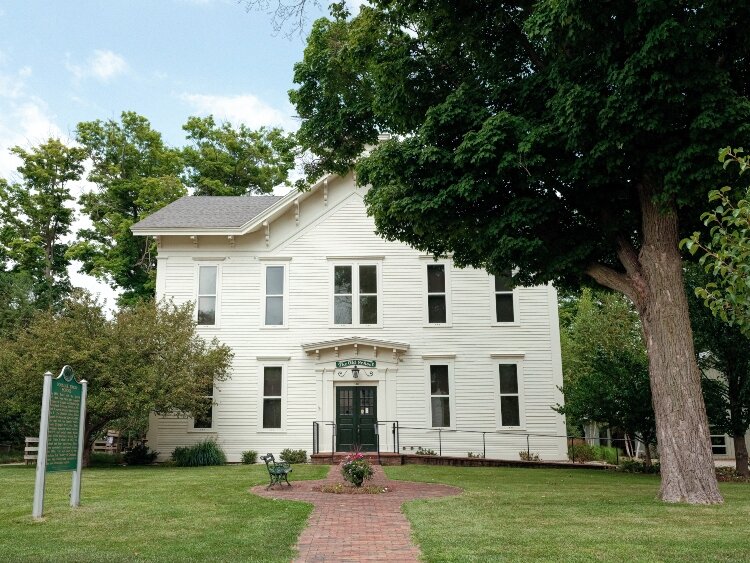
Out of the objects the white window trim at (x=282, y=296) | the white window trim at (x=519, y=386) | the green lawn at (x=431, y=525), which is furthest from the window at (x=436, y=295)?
the green lawn at (x=431, y=525)

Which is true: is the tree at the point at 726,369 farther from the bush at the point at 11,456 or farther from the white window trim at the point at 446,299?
the bush at the point at 11,456

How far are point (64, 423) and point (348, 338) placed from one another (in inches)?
502

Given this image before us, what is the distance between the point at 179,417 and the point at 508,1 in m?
15.8

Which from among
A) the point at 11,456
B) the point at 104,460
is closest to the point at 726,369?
the point at 104,460

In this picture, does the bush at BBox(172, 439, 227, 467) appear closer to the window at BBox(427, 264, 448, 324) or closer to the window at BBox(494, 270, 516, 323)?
the window at BBox(427, 264, 448, 324)

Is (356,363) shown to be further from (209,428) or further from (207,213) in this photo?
(207,213)

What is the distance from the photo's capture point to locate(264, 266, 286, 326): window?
23031 millimetres

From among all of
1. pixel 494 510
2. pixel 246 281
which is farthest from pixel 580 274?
pixel 246 281

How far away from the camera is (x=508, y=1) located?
1212 cm

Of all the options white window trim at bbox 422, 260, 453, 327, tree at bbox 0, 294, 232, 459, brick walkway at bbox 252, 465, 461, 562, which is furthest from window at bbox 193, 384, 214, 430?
brick walkway at bbox 252, 465, 461, 562

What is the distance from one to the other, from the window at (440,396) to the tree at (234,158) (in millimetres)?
19225

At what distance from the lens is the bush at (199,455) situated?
20.8 metres

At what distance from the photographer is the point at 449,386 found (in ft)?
74.0

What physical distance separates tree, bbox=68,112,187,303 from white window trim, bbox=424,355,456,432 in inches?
634
